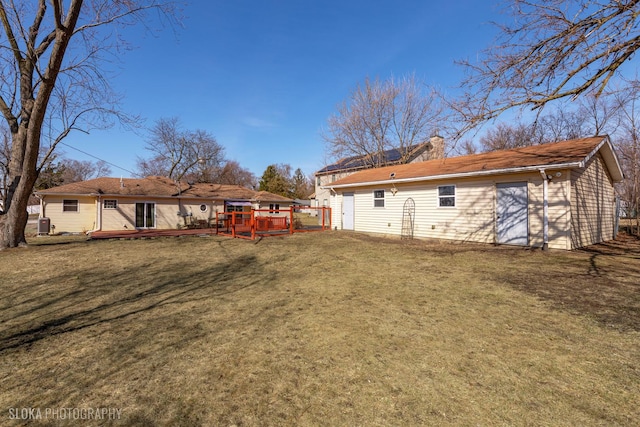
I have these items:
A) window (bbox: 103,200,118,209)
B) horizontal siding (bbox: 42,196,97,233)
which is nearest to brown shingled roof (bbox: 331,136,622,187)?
window (bbox: 103,200,118,209)

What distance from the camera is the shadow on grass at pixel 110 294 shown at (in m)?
3.76

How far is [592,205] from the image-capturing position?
10.2m

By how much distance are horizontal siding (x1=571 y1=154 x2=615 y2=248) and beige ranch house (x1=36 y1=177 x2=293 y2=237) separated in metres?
13.2

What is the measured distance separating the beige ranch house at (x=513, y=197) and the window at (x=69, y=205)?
18097 mm

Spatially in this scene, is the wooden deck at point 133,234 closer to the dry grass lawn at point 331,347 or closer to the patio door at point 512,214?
the dry grass lawn at point 331,347

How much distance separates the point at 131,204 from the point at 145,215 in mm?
1076

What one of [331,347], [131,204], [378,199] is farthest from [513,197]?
[131,204]

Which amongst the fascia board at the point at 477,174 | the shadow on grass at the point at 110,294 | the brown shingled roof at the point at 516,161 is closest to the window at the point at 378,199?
the fascia board at the point at 477,174

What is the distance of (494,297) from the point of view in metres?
4.65

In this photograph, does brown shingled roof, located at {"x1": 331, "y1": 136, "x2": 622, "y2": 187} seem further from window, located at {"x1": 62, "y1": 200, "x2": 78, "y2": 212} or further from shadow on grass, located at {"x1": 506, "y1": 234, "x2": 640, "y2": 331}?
window, located at {"x1": 62, "y1": 200, "x2": 78, "y2": 212}

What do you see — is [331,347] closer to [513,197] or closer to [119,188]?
[513,197]

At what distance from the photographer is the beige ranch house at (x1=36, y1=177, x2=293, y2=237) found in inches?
667

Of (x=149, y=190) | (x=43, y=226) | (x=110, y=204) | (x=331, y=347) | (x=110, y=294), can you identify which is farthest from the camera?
(x=149, y=190)

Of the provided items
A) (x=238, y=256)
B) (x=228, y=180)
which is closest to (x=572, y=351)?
(x=238, y=256)
